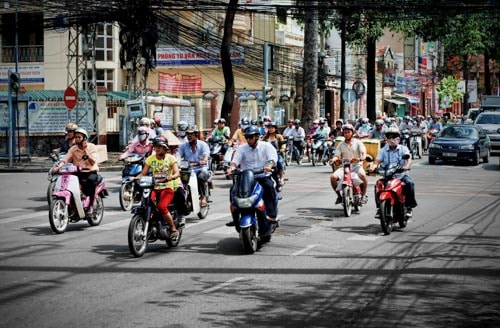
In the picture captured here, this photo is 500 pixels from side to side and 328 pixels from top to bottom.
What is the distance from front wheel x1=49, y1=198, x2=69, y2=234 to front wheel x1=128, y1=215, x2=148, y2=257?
105 inches

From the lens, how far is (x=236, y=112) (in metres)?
50.0

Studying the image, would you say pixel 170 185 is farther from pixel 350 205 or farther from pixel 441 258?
pixel 350 205

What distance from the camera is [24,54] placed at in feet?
160

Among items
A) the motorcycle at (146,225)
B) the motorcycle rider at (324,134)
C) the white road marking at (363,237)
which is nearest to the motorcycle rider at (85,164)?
the motorcycle at (146,225)

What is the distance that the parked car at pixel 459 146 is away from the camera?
3338cm

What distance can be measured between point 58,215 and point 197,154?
3277mm

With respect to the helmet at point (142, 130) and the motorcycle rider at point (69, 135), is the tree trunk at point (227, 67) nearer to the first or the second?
the motorcycle rider at point (69, 135)

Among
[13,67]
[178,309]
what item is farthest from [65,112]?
[178,309]

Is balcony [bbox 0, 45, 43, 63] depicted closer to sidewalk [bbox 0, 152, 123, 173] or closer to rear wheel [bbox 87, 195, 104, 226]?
sidewalk [bbox 0, 152, 123, 173]

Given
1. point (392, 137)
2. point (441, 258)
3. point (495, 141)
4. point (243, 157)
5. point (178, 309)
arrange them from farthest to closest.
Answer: point (495, 141) → point (392, 137) → point (243, 157) → point (441, 258) → point (178, 309)

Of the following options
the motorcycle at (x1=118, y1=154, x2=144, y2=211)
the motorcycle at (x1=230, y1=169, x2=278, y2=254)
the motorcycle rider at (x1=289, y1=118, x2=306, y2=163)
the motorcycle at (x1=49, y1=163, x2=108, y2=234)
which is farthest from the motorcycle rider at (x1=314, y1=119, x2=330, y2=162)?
the motorcycle at (x1=230, y1=169, x2=278, y2=254)

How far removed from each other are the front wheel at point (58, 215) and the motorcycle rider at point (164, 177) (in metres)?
2.20

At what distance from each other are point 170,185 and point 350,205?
18.8ft

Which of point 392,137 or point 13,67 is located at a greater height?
point 13,67
